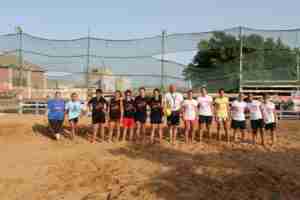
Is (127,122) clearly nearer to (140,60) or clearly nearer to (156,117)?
(156,117)

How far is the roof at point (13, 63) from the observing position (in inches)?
538

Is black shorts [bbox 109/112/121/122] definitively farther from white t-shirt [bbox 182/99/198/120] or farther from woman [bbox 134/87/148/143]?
white t-shirt [bbox 182/99/198/120]

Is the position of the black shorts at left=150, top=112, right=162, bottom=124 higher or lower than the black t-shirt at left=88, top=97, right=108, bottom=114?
lower

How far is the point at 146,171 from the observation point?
20.8 ft

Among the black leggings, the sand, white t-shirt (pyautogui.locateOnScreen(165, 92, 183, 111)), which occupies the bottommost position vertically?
the sand

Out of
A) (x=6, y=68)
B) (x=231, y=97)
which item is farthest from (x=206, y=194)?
(x=6, y=68)

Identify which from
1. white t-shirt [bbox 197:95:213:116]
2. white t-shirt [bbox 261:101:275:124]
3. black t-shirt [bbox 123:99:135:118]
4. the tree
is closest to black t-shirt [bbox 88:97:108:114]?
black t-shirt [bbox 123:99:135:118]

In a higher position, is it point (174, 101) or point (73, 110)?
point (174, 101)

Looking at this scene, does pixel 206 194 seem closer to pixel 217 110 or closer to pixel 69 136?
pixel 217 110

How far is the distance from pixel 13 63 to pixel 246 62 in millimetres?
9537

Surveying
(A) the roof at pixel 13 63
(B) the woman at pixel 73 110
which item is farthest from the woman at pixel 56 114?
(A) the roof at pixel 13 63

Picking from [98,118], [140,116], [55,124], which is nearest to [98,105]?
[98,118]

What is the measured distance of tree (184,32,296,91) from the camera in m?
14.0

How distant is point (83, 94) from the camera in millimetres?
13562
